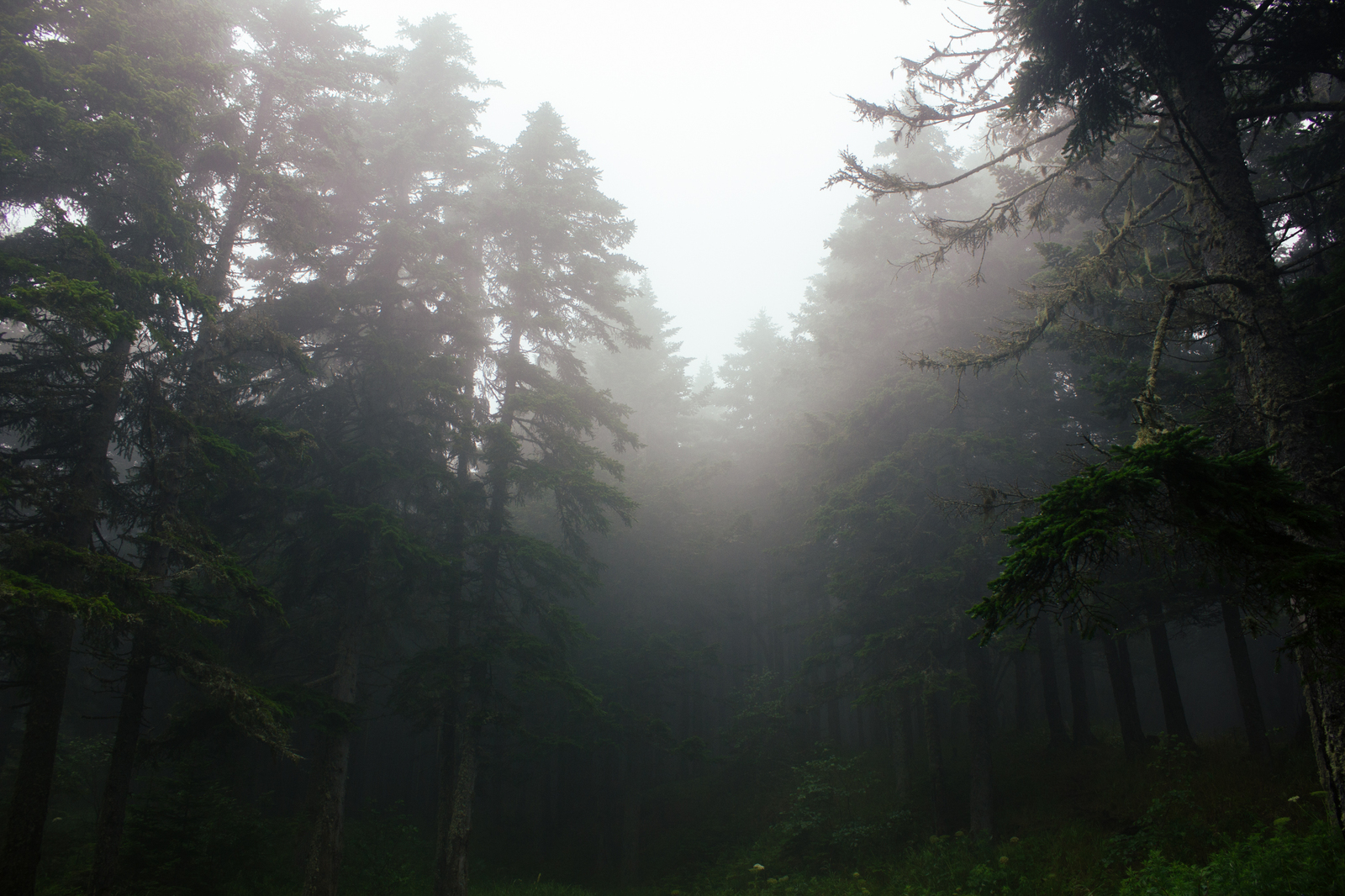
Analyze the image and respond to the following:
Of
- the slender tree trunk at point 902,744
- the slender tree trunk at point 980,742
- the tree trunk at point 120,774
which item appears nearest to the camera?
the tree trunk at point 120,774

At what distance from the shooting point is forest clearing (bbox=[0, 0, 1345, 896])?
737 cm

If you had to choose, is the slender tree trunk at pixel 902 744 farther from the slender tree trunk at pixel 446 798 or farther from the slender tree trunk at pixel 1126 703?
the slender tree trunk at pixel 446 798

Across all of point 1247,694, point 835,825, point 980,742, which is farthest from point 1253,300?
point 835,825

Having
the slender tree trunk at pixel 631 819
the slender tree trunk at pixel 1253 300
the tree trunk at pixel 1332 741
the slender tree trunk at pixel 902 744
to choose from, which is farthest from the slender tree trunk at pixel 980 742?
the slender tree trunk at pixel 631 819

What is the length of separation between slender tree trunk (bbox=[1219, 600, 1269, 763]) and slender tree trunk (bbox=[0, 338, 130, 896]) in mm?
20685

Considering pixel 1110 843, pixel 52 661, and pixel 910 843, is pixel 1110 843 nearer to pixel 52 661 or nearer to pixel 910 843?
pixel 910 843

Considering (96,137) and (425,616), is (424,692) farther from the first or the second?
(96,137)

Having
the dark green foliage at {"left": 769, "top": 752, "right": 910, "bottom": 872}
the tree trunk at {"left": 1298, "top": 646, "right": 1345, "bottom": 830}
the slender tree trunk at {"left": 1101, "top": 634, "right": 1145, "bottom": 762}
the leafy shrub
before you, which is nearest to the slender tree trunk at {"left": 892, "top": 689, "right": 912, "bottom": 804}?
the dark green foliage at {"left": 769, "top": 752, "right": 910, "bottom": 872}

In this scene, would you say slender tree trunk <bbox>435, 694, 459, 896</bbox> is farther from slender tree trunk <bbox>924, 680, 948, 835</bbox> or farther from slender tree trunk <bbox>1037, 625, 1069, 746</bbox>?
slender tree trunk <bbox>1037, 625, 1069, 746</bbox>

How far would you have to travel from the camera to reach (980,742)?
15.1m

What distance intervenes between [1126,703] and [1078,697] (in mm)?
1701

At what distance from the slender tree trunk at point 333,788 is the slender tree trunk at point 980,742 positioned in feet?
47.4

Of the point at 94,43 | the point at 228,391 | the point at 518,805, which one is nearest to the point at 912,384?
the point at 228,391

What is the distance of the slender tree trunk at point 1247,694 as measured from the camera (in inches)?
486
